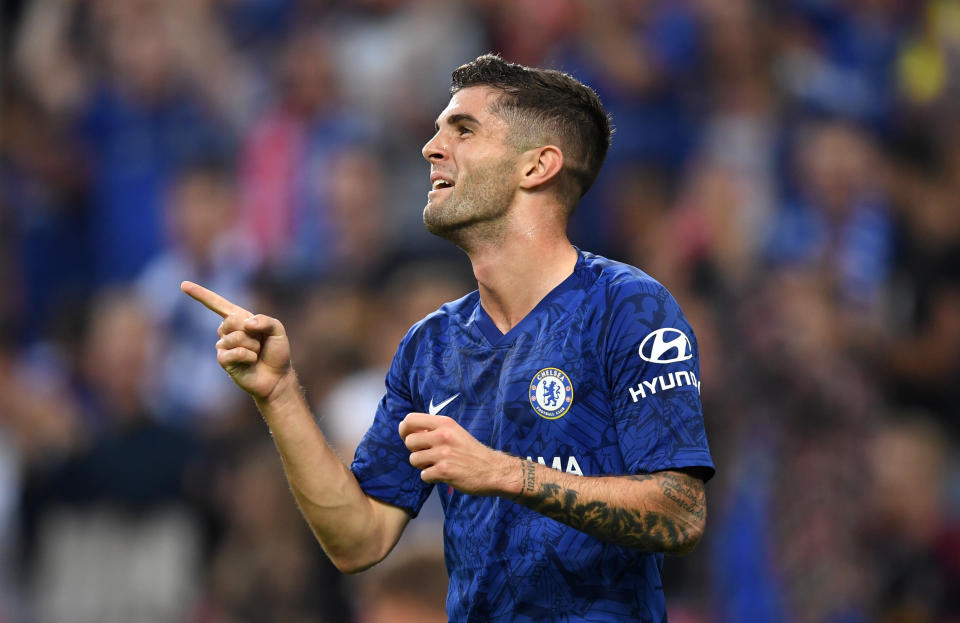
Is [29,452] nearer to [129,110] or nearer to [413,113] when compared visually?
[129,110]

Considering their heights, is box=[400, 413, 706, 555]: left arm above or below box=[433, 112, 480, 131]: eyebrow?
below

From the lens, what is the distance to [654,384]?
125 inches

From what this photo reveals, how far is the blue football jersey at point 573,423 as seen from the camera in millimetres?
3184

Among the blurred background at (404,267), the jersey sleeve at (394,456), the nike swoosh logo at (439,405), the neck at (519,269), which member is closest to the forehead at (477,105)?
the neck at (519,269)

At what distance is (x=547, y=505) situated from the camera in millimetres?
2971

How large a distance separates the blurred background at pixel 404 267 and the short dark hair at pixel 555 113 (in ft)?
10.5

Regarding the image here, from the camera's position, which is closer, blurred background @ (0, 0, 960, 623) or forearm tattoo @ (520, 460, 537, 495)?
forearm tattoo @ (520, 460, 537, 495)

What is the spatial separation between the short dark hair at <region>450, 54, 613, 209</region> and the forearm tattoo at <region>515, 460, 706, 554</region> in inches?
37.8

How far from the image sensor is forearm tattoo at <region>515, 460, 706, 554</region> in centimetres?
297

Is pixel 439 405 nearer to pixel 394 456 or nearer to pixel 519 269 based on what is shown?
pixel 394 456

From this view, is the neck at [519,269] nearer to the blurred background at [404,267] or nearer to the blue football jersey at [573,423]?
the blue football jersey at [573,423]

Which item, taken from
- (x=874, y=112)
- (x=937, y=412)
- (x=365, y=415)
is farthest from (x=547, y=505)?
(x=874, y=112)

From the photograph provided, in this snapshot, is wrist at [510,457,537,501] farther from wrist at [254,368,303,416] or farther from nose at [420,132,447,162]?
nose at [420,132,447,162]

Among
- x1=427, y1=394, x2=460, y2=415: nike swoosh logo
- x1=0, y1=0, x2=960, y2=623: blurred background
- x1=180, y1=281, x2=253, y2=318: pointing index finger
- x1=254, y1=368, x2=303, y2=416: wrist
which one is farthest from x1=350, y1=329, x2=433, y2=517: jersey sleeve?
x1=0, y1=0, x2=960, y2=623: blurred background
